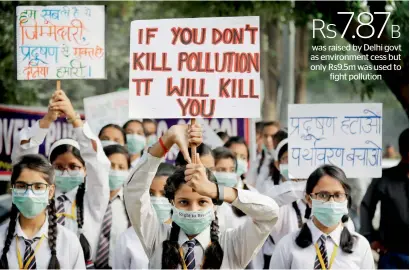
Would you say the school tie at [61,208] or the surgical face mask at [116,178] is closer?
the school tie at [61,208]

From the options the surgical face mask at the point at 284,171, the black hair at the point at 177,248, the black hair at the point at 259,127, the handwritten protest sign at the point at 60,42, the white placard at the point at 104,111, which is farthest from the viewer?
the black hair at the point at 259,127

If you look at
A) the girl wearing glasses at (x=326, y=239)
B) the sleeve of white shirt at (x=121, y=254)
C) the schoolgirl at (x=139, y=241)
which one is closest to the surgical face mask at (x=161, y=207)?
the schoolgirl at (x=139, y=241)

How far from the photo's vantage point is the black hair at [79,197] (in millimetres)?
6695

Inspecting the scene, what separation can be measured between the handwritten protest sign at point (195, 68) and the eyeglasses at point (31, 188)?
71cm

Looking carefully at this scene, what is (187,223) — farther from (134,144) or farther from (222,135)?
(222,135)

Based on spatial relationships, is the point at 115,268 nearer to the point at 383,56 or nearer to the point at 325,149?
the point at 325,149

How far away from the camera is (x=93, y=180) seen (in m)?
6.72

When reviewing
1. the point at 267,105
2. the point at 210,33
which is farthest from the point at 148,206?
the point at 267,105

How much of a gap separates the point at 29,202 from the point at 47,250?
→ 301mm

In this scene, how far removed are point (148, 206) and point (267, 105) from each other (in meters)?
10.3

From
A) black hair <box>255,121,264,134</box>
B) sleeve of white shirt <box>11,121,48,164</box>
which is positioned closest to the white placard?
black hair <box>255,121,264,134</box>

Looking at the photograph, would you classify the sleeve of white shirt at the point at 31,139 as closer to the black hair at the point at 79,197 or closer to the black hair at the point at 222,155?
the black hair at the point at 79,197

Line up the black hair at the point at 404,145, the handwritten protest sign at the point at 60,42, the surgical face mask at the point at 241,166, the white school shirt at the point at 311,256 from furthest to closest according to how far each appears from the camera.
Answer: the surgical face mask at the point at 241,166 < the black hair at the point at 404,145 < the handwritten protest sign at the point at 60,42 < the white school shirt at the point at 311,256

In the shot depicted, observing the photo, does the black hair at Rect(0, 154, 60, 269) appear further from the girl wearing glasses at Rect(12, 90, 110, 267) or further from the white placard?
the white placard
